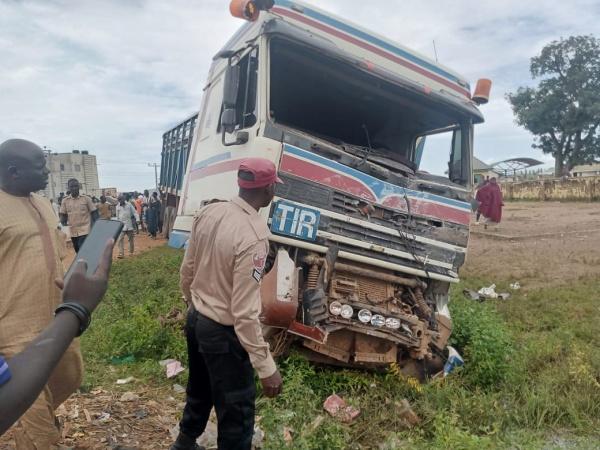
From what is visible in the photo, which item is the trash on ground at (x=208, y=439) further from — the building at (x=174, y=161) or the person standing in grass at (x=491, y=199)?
the person standing in grass at (x=491, y=199)

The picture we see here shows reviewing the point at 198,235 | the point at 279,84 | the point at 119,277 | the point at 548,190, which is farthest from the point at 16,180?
the point at 548,190

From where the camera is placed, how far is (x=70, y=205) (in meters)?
7.37

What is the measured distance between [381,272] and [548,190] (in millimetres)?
25833

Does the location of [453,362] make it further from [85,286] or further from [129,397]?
[85,286]

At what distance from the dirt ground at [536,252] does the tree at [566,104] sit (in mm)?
27030

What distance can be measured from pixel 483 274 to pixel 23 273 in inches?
290

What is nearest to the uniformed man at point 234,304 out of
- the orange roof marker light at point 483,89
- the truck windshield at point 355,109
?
the truck windshield at point 355,109

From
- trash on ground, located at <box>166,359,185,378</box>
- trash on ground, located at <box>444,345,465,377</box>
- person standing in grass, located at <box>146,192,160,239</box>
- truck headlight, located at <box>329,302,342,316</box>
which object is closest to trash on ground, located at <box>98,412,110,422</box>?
trash on ground, located at <box>166,359,185,378</box>

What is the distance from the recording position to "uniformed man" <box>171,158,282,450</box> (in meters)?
2.21

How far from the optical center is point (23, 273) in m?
2.22

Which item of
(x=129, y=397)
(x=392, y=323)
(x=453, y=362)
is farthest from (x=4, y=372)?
(x=453, y=362)

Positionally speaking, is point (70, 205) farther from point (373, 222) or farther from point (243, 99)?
point (373, 222)

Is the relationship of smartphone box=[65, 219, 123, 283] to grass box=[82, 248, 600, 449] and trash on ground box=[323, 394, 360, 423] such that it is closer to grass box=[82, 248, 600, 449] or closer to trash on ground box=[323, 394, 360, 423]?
grass box=[82, 248, 600, 449]

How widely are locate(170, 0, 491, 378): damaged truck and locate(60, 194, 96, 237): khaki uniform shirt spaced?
11.7ft
